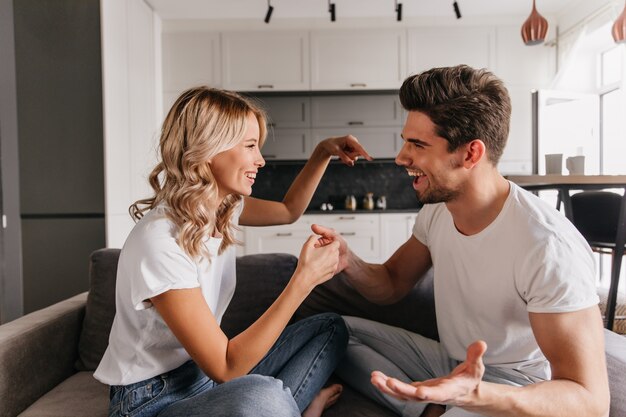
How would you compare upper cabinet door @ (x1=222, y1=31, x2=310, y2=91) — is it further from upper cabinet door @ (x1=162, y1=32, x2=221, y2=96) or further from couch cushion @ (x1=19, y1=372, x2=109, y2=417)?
couch cushion @ (x1=19, y1=372, x2=109, y2=417)

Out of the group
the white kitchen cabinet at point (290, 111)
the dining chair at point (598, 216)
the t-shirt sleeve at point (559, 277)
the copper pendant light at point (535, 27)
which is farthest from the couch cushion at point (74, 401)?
the white kitchen cabinet at point (290, 111)

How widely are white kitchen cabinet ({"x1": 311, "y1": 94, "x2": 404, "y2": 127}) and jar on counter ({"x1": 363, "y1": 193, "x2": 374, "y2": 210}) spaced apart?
0.79m

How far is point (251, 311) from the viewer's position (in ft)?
5.68

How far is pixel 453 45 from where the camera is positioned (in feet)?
17.0

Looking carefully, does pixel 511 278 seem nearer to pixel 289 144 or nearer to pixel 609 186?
pixel 609 186

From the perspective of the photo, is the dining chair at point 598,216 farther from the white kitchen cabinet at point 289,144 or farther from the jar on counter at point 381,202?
the white kitchen cabinet at point 289,144

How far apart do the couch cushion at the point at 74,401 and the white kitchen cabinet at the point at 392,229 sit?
3.74 m

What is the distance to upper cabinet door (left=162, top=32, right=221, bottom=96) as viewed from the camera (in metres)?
5.22

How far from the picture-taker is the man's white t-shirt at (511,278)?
112cm

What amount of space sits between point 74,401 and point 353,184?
14.5 feet

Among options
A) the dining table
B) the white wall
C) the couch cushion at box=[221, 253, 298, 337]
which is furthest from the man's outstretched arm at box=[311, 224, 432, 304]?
the white wall

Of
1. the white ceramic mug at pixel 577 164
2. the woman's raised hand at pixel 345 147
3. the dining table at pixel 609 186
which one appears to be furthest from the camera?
the white ceramic mug at pixel 577 164

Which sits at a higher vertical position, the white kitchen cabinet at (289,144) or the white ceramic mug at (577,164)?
the white kitchen cabinet at (289,144)

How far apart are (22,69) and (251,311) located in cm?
291
